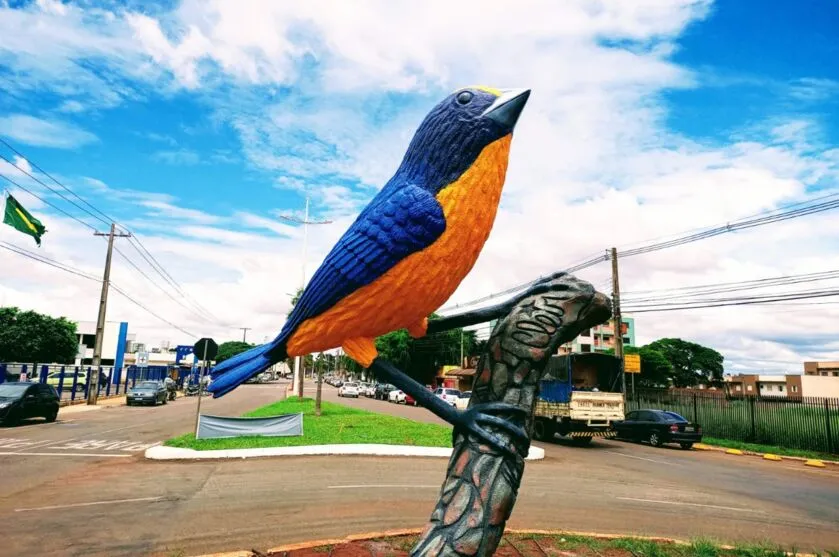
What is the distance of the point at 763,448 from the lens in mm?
14547

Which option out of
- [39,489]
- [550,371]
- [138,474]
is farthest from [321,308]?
[550,371]

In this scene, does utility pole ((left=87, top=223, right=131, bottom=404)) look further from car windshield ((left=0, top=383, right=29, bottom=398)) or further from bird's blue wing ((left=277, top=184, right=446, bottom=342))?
bird's blue wing ((left=277, top=184, right=446, bottom=342))

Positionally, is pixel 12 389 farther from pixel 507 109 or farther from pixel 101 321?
pixel 507 109

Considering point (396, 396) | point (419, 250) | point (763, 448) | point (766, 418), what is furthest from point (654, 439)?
point (396, 396)

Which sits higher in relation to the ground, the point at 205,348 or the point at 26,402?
the point at 205,348

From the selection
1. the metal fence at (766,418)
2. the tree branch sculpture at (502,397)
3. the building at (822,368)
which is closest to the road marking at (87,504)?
the tree branch sculpture at (502,397)

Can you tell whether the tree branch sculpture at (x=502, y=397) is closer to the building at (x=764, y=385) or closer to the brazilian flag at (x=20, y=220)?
the brazilian flag at (x=20, y=220)

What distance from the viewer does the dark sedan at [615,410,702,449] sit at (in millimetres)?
14586

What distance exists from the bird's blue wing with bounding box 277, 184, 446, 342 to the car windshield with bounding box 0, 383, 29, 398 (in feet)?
49.9

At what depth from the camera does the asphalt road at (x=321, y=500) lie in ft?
17.1

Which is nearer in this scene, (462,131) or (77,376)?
(462,131)

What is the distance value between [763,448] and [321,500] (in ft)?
45.4

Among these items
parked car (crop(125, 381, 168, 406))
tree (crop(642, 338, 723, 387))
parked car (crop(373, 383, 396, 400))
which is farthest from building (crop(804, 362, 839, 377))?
parked car (crop(125, 381, 168, 406))

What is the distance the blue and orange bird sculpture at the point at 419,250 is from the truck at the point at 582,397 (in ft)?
33.6
